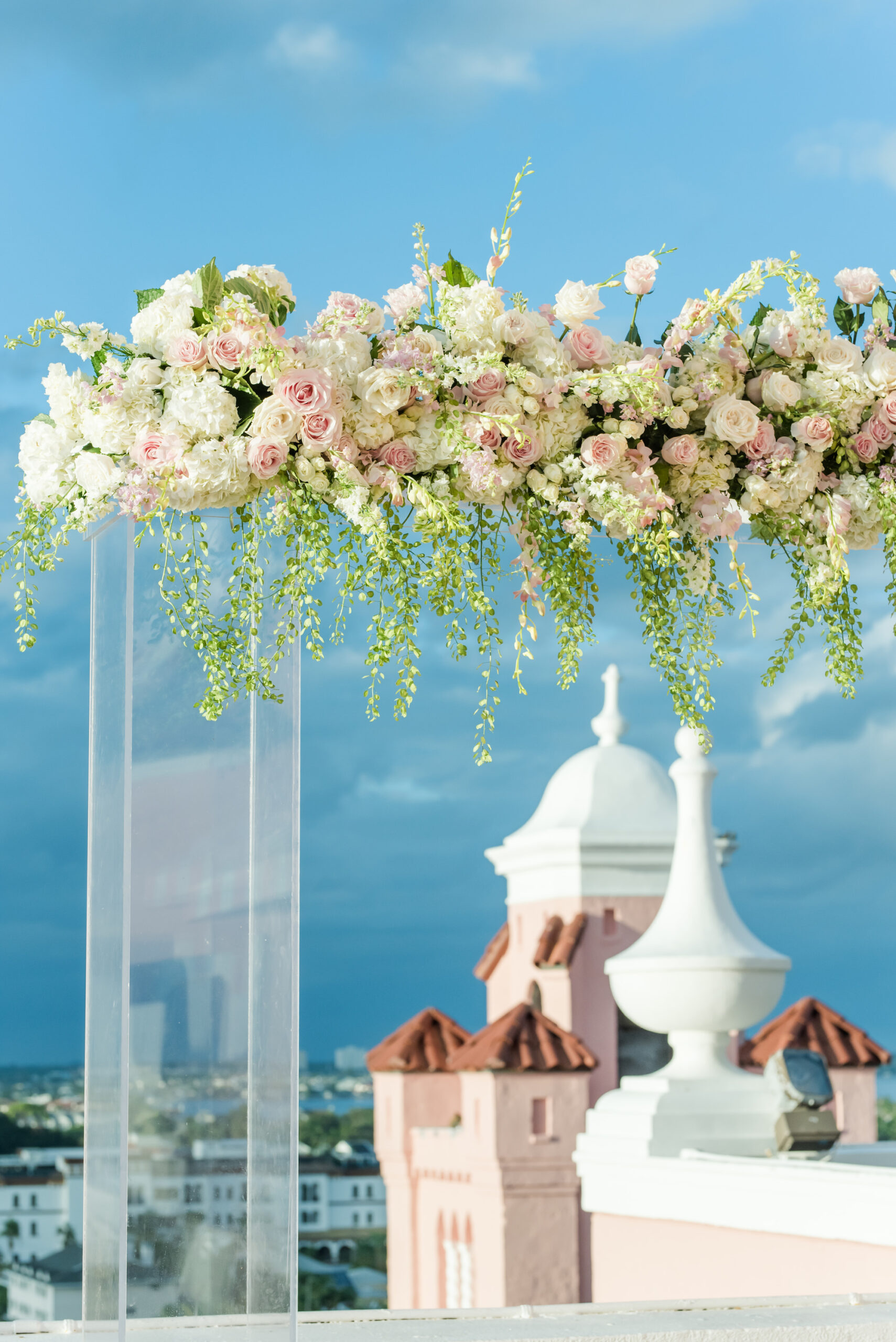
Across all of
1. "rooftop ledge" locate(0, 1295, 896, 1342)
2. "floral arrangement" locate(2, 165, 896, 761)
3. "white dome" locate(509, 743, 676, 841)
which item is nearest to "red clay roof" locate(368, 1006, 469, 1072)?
"white dome" locate(509, 743, 676, 841)

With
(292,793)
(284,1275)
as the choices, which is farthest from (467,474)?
(284,1275)

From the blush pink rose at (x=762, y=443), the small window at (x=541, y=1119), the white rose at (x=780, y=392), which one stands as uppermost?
the white rose at (x=780, y=392)

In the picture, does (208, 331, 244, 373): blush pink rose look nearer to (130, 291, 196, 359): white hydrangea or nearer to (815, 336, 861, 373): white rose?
(130, 291, 196, 359): white hydrangea

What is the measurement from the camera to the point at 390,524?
2.19 metres

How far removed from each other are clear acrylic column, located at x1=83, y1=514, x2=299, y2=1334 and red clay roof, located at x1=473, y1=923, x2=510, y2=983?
846 cm

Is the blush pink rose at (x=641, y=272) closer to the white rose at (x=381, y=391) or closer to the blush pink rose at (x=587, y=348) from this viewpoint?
the blush pink rose at (x=587, y=348)

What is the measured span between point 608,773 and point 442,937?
72.8 feet

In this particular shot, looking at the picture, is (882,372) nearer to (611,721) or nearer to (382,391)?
(382,391)

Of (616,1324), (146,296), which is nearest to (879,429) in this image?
(146,296)

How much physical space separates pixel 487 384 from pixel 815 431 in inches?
21.9

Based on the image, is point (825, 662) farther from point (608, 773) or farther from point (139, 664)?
point (608, 773)

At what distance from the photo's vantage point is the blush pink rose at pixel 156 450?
2031mm

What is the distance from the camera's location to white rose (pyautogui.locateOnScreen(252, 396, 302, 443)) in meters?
2.04

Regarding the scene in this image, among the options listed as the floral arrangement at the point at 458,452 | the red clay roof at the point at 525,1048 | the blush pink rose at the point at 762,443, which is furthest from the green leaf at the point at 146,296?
the red clay roof at the point at 525,1048
